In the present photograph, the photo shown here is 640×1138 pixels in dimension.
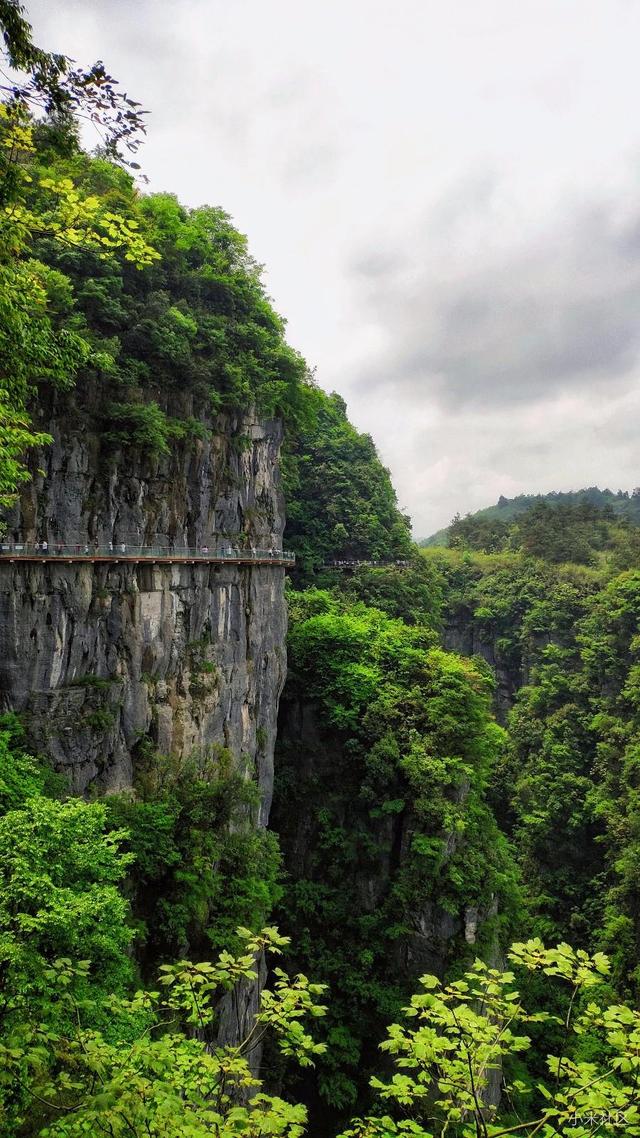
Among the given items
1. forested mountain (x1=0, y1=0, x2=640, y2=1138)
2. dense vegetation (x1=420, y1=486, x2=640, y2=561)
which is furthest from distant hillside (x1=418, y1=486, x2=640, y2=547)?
forested mountain (x1=0, y1=0, x2=640, y2=1138)

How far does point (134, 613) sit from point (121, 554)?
1545mm

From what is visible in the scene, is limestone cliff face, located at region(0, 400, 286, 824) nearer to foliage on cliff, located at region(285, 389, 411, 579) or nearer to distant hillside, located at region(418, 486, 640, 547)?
foliage on cliff, located at region(285, 389, 411, 579)

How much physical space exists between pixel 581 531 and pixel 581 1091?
179ft

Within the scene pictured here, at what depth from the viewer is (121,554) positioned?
1542cm

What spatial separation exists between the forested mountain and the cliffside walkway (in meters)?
0.10

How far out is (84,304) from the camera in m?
15.2

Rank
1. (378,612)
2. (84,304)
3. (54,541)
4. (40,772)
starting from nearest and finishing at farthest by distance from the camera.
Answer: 1. (40,772)
2. (54,541)
3. (84,304)
4. (378,612)

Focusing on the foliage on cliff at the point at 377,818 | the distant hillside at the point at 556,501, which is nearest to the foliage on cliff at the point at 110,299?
the foliage on cliff at the point at 377,818

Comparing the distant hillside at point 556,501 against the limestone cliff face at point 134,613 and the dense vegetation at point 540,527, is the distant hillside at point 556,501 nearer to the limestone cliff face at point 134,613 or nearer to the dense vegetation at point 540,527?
the dense vegetation at point 540,527

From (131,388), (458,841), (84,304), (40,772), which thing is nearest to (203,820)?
(40,772)

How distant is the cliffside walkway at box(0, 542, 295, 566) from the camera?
43.5 feet

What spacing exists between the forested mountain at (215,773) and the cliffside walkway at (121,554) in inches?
3.9

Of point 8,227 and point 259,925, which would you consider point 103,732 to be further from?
point 8,227

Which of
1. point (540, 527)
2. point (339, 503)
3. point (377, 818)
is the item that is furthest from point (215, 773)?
point (540, 527)
